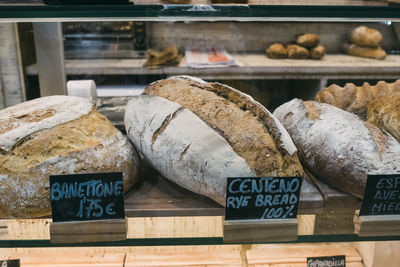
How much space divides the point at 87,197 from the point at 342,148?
50 centimetres

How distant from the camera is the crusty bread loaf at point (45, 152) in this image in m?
0.65

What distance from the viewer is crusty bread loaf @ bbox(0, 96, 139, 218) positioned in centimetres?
65

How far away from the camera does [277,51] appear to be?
6.81 feet

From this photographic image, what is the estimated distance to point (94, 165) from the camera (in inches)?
26.7

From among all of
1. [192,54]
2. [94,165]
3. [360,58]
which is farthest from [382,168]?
[360,58]

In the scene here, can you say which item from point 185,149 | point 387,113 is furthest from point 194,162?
point 387,113

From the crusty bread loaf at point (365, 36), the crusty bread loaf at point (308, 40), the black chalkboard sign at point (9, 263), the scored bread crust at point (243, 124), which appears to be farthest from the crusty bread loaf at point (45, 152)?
the crusty bread loaf at point (365, 36)

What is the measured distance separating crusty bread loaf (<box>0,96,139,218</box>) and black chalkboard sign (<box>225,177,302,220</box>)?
0.23m

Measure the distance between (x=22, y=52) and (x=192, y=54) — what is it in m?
0.84

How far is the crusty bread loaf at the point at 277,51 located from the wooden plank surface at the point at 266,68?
4 centimetres

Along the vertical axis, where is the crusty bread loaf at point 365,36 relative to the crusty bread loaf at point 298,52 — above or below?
above

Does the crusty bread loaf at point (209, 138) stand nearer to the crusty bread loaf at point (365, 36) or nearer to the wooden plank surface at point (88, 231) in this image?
the wooden plank surface at point (88, 231)

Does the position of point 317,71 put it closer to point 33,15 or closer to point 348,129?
point 348,129

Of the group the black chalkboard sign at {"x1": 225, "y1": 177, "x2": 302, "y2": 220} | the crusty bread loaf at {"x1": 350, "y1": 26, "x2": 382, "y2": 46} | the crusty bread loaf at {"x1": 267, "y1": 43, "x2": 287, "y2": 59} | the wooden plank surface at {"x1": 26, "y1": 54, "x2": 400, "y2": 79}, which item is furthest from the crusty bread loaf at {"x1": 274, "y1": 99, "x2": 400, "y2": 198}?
the crusty bread loaf at {"x1": 350, "y1": 26, "x2": 382, "y2": 46}
